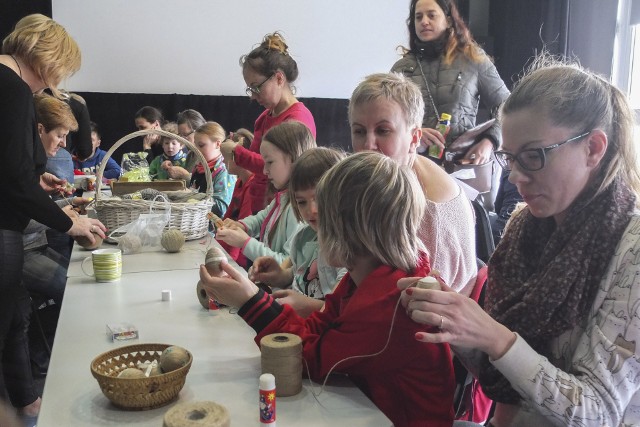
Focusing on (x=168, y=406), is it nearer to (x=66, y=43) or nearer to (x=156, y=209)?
(x=156, y=209)

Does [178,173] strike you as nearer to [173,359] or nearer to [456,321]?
[173,359]

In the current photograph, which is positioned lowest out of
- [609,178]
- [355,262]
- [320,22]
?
[355,262]

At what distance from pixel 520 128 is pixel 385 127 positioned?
63 centimetres

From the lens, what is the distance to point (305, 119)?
295 cm

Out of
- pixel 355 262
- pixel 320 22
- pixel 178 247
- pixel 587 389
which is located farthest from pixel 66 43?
pixel 320 22

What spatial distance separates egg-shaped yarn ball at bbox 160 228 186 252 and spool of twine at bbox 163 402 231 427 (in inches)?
57.5

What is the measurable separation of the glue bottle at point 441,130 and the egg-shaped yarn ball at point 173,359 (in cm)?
156

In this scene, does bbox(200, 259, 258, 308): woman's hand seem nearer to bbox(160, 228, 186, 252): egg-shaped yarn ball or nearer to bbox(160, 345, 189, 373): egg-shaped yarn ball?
bbox(160, 345, 189, 373): egg-shaped yarn ball

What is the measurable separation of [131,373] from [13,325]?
1.49 m

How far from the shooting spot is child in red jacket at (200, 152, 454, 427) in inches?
45.7

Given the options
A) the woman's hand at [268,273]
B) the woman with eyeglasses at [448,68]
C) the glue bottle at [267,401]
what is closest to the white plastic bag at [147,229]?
the woman's hand at [268,273]

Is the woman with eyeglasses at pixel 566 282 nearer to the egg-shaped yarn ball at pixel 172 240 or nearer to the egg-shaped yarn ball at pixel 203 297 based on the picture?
the egg-shaped yarn ball at pixel 203 297

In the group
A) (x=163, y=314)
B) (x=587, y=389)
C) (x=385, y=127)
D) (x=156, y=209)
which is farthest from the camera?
(x=156, y=209)

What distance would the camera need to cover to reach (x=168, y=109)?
6.94 metres
